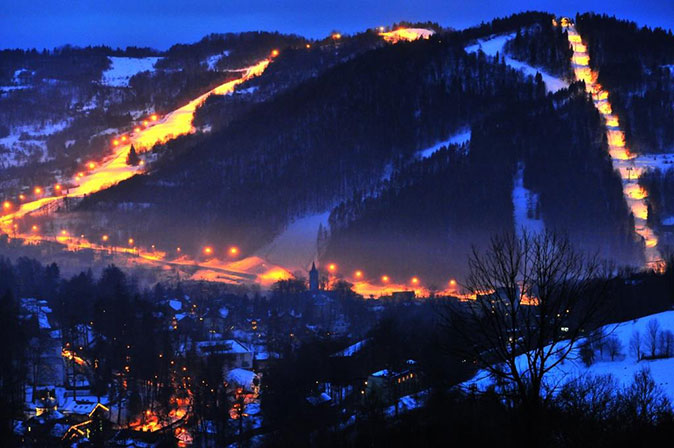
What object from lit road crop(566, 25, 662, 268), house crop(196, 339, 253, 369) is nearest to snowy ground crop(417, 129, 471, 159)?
lit road crop(566, 25, 662, 268)

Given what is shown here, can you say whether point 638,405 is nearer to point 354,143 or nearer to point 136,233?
point 136,233

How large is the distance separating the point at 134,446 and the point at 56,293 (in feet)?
84.1

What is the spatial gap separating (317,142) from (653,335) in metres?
61.7

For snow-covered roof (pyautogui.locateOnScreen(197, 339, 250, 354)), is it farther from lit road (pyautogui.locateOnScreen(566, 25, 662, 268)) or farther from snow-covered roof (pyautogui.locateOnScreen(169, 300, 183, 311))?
lit road (pyautogui.locateOnScreen(566, 25, 662, 268))

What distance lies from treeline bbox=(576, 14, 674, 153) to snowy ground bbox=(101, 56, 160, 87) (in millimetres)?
70909

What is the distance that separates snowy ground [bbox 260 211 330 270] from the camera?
65938mm

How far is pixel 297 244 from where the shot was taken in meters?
69.8

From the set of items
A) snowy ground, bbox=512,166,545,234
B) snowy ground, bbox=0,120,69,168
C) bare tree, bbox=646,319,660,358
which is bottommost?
bare tree, bbox=646,319,660,358

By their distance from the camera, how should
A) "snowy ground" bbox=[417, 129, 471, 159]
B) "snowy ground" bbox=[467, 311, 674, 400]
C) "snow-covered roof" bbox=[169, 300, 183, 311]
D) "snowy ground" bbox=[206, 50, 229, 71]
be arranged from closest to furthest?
1. "snowy ground" bbox=[467, 311, 674, 400]
2. "snow-covered roof" bbox=[169, 300, 183, 311]
3. "snowy ground" bbox=[417, 129, 471, 159]
4. "snowy ground" bbox=[206, 50, 229, 71]

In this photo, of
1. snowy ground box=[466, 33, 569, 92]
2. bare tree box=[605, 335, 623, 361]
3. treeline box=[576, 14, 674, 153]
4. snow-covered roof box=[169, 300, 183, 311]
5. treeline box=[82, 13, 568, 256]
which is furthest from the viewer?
snowy ground box=[466, 33, 569, 92]

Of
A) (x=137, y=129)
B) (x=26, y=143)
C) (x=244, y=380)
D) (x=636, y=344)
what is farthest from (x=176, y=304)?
(x=26, y=143)

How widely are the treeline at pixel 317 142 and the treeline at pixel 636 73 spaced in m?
7.94

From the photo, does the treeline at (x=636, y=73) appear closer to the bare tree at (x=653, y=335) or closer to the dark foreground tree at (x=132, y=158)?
the dark foreground tree at (x=132, y=158)

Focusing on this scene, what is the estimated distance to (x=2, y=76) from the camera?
151125 millimetres
